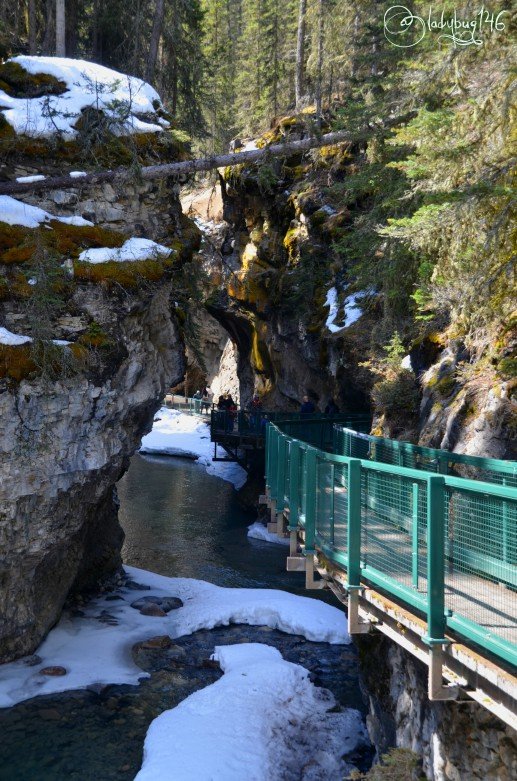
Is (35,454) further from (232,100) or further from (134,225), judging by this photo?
(232,100)

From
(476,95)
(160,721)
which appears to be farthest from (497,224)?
(160,721)

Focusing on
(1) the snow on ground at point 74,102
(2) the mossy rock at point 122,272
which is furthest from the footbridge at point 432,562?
(1) the snow on ground at point 74,102

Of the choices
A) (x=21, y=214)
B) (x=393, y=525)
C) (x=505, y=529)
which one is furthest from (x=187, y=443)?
(x=505, y=529)

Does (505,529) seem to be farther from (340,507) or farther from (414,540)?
(340,507)

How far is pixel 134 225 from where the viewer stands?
1540cm

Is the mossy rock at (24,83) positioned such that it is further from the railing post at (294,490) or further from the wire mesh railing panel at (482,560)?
the wire mesh railing panel at (482,560)

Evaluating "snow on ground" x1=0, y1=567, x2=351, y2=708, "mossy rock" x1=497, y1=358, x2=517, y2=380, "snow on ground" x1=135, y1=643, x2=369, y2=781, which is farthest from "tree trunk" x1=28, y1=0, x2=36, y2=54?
"snow on ground" x1=135, y1=643, x2=369, y2=781

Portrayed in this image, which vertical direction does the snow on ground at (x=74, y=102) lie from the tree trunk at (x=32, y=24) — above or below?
below

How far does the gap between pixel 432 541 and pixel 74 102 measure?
568 inches

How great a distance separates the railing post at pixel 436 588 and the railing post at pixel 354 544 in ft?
4.97

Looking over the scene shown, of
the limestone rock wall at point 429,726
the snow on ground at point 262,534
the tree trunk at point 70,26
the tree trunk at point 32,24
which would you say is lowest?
the snow on ground at point 262,534

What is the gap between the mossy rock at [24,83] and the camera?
15445mm

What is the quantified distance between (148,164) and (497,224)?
405 inches

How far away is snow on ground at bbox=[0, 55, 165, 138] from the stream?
39.7 ft
